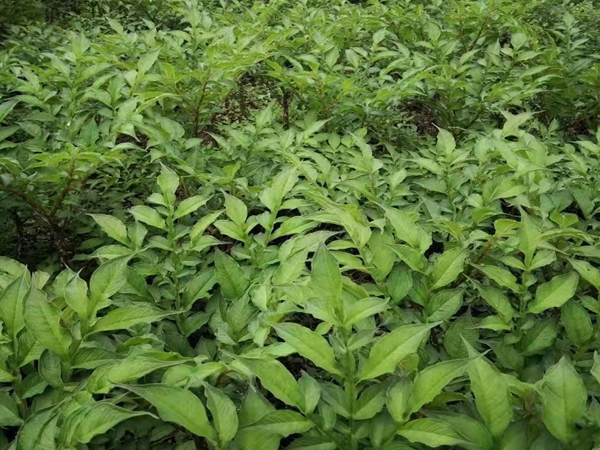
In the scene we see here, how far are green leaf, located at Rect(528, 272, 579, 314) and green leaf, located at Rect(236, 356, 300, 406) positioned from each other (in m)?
0.65

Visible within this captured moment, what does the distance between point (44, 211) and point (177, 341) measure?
3.06ft

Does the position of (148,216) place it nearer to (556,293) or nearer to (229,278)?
(229,278)

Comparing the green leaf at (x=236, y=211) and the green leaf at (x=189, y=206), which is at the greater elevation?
the green leaf at (x=236, y=211)

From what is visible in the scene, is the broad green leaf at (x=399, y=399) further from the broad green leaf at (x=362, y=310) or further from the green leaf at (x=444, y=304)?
the green leaf at (x=444, y=304)

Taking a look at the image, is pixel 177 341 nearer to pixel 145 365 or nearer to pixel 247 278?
pixel 247 278

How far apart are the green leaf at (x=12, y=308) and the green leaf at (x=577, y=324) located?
4.01 feet

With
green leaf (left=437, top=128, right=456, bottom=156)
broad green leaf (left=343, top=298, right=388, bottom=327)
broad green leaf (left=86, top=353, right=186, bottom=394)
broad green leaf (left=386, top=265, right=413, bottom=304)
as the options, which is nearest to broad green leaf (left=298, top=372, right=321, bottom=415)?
broad green leaf (left=343, top=298, right=388, bottom=327)


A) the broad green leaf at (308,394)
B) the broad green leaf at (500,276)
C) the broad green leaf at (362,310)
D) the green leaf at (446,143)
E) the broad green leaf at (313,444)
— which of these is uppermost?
the broad green leaf at (362,310)

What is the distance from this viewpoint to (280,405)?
1.39 meters

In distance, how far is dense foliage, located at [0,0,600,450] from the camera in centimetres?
100

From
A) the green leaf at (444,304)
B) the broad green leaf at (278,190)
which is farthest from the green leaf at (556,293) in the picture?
the broad green leaf at (278,190)

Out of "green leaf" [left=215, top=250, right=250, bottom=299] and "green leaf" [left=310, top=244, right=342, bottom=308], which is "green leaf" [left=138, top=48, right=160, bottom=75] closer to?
"green leaf" [left=215, top=250, right=250, bottom=299]

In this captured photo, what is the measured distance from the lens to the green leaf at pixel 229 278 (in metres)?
1.42

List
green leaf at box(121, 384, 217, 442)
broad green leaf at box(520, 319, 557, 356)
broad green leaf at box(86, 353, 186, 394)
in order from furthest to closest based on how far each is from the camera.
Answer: broad green leaf at box(520, 319, 557, 356), broad green leaf at box(86, 353, 186, 394), green leaf at box(121, 384, 217, 442)
